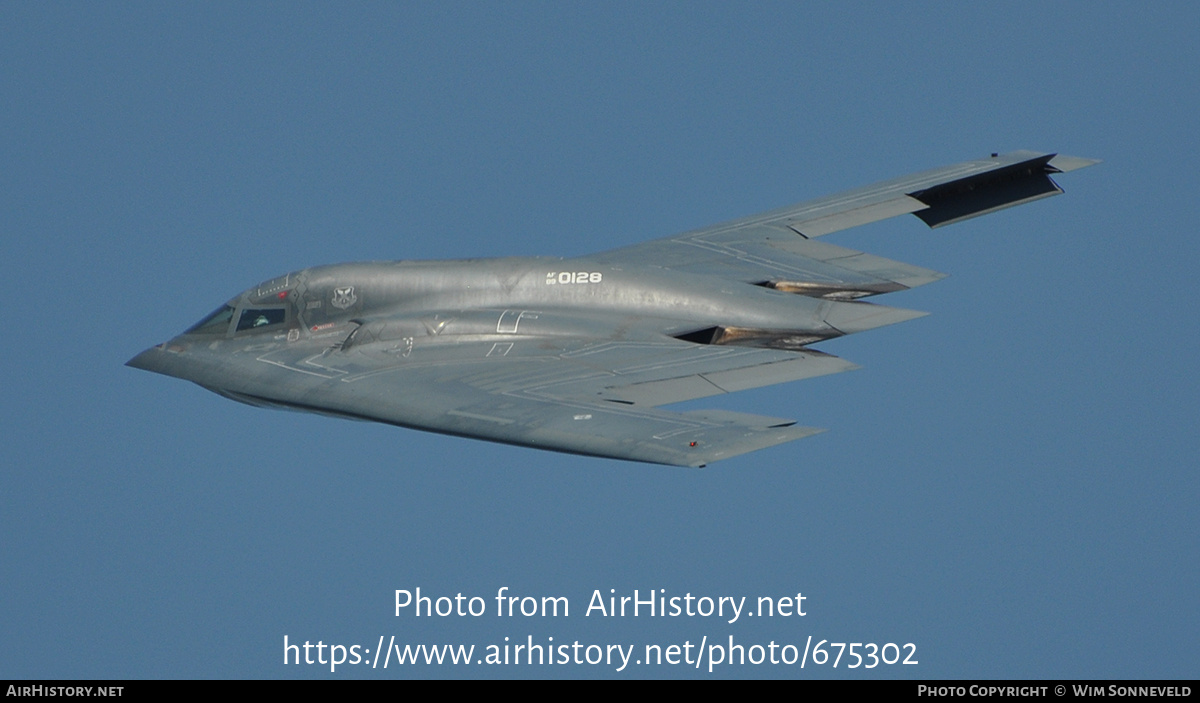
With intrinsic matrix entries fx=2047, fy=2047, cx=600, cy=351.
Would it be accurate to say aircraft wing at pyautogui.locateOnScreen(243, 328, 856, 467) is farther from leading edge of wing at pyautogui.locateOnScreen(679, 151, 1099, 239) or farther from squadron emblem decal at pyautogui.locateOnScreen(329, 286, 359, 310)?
leading edge of wing at pyautogui.locateOnScreen(679, 151, 1099, 239)

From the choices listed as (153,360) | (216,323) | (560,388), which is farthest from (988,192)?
(153,360)

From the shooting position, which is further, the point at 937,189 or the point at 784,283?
the point at 937,189

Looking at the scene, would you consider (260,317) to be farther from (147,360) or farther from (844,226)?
(844,226)

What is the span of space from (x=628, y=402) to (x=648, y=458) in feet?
8.88

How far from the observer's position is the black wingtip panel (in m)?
39.5

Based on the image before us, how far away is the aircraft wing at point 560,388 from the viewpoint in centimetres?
2772

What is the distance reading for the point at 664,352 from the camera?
105 feet

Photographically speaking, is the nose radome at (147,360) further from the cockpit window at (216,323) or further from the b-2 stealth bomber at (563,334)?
the cockpit window at (216,323)

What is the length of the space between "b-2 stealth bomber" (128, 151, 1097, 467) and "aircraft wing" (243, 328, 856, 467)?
0.12ft

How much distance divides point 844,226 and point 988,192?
10.4 feet

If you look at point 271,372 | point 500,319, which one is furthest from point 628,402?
point 271,372

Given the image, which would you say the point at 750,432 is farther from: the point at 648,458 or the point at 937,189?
the point at 937,189

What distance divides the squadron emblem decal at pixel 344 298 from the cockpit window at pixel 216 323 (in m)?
2.20

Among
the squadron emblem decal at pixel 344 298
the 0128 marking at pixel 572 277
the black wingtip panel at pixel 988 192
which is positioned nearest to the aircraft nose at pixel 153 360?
the squadron emblem decal at pixel 344 298
